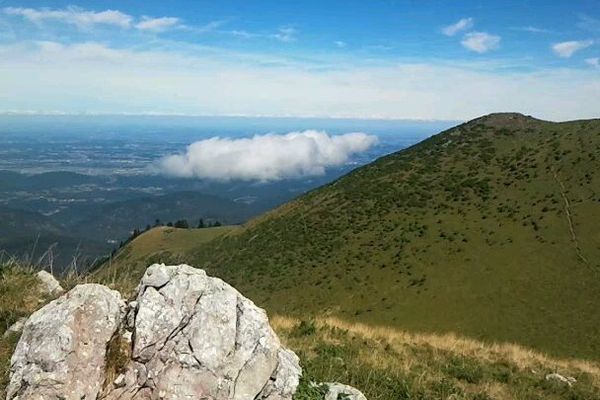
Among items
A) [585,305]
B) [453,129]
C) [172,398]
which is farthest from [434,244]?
[172,398]

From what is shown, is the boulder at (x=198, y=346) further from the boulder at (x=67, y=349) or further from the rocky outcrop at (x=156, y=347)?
the boulder at (x=67, y=349)

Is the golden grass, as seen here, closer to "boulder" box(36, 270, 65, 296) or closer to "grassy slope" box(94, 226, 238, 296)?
"boulder" box(36, 270, 65, 296)

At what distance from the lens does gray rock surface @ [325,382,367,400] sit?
748 cm

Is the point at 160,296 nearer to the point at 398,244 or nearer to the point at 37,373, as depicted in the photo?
the point at 37,373

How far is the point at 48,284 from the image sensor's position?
954 centimetres

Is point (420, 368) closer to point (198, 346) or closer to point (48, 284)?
point (198, 346)

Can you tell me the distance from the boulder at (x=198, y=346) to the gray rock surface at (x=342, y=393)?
0.67 m

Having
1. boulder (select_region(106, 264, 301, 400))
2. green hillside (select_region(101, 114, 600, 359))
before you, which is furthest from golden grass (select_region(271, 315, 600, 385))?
green hillside (select_region(101, 114, 600, 359))

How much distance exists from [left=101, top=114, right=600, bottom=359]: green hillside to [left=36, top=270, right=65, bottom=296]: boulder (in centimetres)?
2297

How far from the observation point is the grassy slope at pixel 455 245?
127 ft

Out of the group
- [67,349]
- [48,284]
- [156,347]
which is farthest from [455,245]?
[67,349]

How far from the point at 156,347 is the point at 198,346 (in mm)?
512

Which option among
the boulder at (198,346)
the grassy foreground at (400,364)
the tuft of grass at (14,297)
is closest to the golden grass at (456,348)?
the grassy foreground at (400,364)

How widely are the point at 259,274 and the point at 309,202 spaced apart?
21528 millimetres
